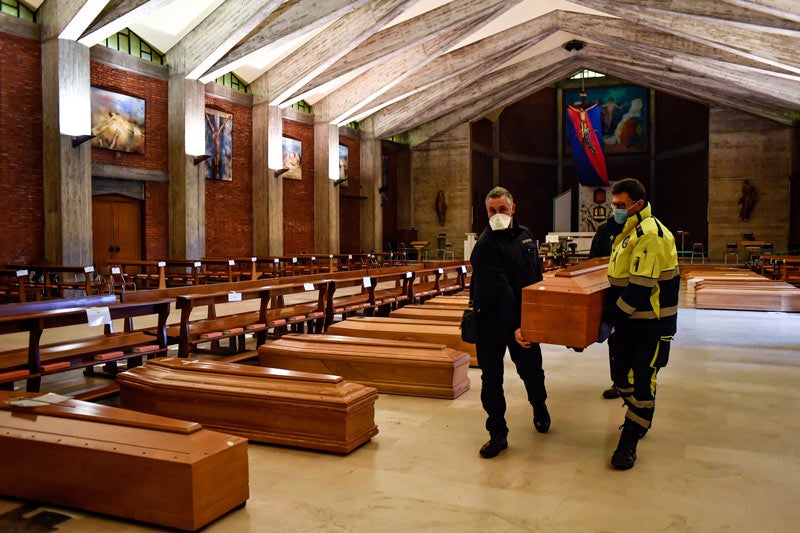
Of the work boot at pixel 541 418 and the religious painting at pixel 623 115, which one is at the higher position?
the religious painting at pixel 623 115

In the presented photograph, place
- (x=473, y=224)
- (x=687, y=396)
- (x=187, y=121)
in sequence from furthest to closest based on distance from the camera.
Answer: (x=473, y=224), (x=187, y=121), (x=687, y=396)

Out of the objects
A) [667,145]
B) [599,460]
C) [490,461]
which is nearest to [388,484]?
[490,461]

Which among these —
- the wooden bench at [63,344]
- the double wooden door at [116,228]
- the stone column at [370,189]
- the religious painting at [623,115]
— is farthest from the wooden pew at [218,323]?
the religious painting at [623,115]

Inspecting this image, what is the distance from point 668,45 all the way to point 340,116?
10.0 meters

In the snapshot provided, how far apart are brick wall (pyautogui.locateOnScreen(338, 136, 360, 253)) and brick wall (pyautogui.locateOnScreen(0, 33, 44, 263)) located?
1150 cm

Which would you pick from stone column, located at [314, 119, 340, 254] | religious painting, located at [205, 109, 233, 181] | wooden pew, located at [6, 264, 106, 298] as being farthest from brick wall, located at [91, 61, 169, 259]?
stone column, located at [314, 119, 340, 254]

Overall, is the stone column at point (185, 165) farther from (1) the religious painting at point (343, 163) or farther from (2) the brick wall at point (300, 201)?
(1) the religious painting at point (343, 163)

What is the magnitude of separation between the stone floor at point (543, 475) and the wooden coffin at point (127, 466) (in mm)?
71

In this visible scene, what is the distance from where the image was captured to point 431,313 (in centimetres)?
724

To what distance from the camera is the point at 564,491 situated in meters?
3.09

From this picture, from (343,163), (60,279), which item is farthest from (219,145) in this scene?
(60,279)

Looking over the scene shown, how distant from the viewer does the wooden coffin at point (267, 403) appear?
364cm

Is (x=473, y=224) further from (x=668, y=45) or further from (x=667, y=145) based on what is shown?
(x=668, y=45)

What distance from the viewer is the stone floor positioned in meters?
2.76
